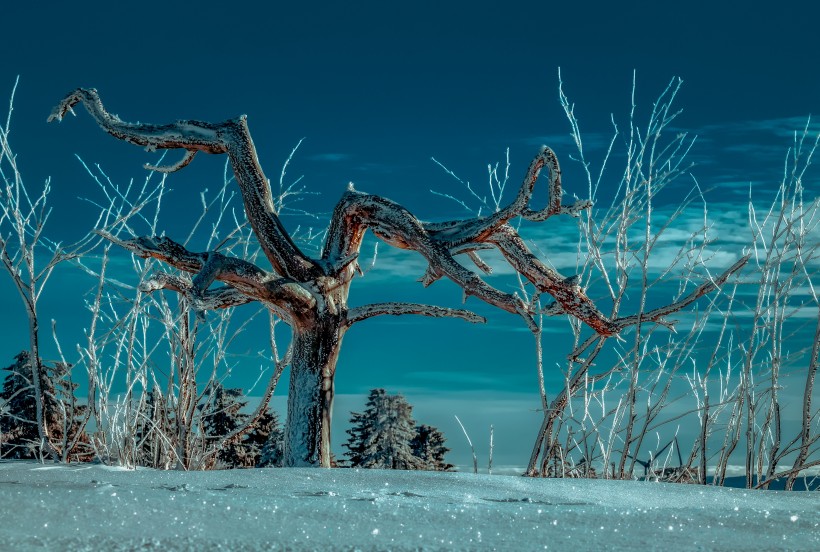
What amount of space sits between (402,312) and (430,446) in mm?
4949

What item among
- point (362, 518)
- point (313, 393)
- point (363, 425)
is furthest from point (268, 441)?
point (362, 518)

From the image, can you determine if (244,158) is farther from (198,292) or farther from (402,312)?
(402,312)

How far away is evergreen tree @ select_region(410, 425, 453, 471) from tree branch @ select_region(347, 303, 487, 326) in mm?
4517

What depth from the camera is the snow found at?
134cm

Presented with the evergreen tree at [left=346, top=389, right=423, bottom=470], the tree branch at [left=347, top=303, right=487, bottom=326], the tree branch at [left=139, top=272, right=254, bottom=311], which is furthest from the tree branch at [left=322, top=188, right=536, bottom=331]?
the evergreen tree at [left=346, top=389, right=423, bottom=470]

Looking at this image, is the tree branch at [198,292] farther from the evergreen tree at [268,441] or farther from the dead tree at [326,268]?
the evergreen tree at [268,441]

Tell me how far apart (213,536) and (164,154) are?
3.64m

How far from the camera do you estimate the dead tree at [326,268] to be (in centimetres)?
380

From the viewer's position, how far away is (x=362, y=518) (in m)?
1.47

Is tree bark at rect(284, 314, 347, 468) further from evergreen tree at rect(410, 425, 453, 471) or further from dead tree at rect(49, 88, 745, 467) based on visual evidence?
evergreen tree at rect(410, 425, 453, 471)

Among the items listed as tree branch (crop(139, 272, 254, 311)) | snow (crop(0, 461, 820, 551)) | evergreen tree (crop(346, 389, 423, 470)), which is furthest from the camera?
evergreen tree (crop(346, 389, 423, 470))

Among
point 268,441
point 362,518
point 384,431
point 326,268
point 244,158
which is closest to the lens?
point 362,518

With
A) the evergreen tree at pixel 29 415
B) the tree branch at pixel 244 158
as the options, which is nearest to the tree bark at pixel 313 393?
the tree branch at pixel 244 158

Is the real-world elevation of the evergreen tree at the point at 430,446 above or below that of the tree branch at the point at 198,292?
below
